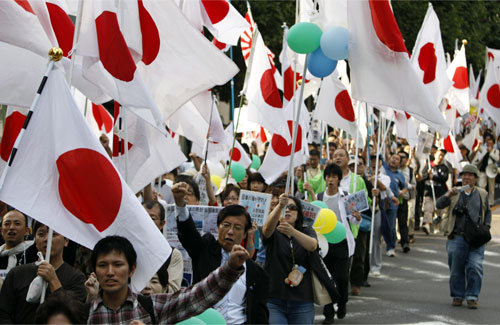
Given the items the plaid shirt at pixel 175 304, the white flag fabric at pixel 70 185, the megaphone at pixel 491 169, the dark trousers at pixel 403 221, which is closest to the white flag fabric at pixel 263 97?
the white flag fabric at pixel 70 185

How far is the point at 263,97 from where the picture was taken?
33.3 ft

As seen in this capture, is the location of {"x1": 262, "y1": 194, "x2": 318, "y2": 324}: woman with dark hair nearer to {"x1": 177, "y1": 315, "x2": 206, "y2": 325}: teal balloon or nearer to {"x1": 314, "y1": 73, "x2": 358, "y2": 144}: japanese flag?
{"x1": 177, "y1": 315, "x2": 206, "y2": 325}: teal balloon

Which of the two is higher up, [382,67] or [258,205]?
[382,67]

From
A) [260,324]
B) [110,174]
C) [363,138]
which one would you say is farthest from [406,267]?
[110,174]

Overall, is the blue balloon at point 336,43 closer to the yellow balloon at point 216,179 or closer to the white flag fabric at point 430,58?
the white flag fabric at point 430,58

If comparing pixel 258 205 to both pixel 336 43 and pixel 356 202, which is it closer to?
pixel 336 43

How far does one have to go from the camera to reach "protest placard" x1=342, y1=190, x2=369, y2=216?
998 cm

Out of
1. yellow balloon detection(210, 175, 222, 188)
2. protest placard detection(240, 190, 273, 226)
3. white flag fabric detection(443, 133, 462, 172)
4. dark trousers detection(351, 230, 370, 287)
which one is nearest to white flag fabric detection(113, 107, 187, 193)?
protest placard detection(240, 190, 273, 226)

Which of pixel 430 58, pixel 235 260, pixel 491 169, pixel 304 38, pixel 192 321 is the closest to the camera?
pixel 235 260

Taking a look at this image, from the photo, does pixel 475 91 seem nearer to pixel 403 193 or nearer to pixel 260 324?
pixel 403 193

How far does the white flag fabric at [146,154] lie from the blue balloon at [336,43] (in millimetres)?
1485

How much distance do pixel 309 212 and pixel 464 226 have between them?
12.5ft

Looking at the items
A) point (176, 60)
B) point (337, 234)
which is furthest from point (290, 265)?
point (337, 234)

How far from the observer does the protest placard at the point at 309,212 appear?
7.39 m
